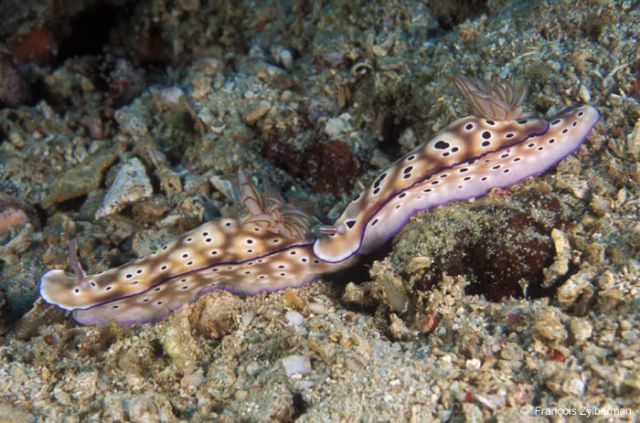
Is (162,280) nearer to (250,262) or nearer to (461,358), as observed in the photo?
(250,262)

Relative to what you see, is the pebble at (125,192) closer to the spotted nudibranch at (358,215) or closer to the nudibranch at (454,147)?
the spotted nudibranch at (358,215)

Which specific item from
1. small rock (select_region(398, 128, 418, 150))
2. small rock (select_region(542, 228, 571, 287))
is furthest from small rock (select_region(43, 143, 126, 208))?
small rock (select_region(542, 228, 571, 287))

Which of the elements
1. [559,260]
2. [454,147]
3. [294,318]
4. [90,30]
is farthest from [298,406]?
[90,30]

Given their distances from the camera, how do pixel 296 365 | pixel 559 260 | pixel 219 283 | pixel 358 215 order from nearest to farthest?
pixel 296 365
pixel 559 260
pixel 358 215
pixel 219 283

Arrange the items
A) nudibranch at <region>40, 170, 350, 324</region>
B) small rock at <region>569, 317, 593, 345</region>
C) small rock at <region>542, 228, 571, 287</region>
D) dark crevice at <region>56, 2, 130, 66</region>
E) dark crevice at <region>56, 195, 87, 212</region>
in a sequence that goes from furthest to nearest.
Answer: dark crevice at <region>56, 2, 130, 66</region>
dark crevice at <region>56, 195, 87, 212</region>
nudibranch at <region>40, 170, 350, 324</region>
small rock at <region>542, 228, 571, 287</region>
small rock at <region>569, 317, 593, 345</region>

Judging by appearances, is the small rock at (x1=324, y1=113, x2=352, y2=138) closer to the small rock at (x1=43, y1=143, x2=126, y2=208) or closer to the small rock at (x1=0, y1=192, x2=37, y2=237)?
the small rock at (x1=43, y1=143, x2=126, y2=208)

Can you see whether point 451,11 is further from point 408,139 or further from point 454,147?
point 454,147
